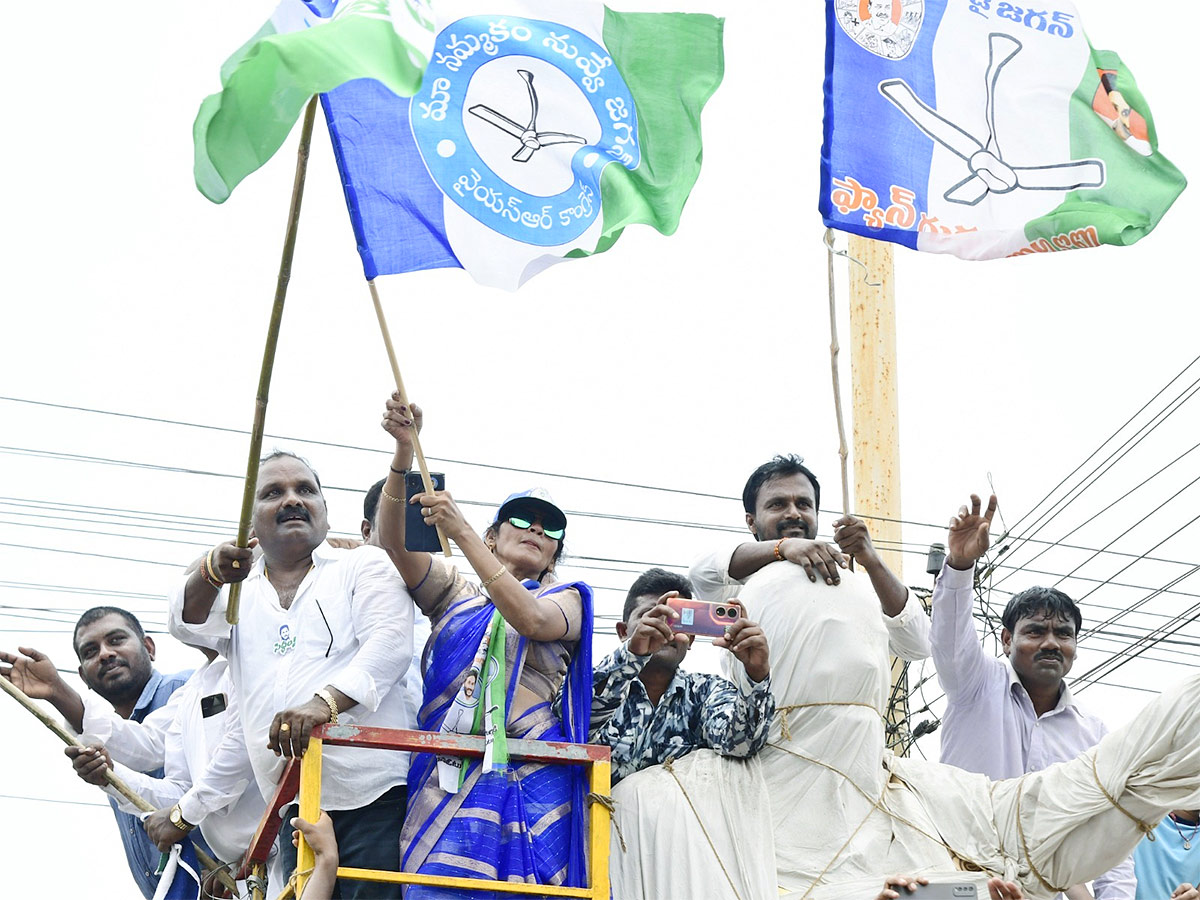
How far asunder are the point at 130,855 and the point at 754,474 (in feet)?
10.8

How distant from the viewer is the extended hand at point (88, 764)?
7.55 meters

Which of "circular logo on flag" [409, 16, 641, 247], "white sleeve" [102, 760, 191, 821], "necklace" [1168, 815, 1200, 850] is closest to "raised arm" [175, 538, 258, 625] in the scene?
"white sleeve" [102, 760, 191, 821]

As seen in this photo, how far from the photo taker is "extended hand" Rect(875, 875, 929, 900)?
6891 mm

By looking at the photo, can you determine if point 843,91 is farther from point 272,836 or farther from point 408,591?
point 272,836

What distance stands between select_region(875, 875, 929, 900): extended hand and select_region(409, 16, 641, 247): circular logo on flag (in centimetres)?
301

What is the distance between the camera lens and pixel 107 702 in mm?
8188

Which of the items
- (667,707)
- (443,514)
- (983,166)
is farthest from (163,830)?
(983,166)

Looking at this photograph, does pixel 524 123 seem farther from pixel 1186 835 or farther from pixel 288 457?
pixel 1186 835

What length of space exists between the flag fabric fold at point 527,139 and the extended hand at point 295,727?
1.80 meters

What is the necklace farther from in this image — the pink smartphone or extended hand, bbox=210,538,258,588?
extended hand, bbox=210,538,258,588

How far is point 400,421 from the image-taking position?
23.3 feet

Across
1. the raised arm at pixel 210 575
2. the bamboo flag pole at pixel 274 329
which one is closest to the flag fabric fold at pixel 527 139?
the bamboo flag pole at pixel 274 329

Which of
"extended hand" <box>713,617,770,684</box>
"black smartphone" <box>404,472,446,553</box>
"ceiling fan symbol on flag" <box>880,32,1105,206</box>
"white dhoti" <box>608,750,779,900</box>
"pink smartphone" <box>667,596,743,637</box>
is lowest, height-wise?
"white dhoti" <box>608,750,779,900</box>

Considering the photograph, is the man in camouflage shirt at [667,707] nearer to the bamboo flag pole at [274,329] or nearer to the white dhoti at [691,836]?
the white dhoti at [691,836]
